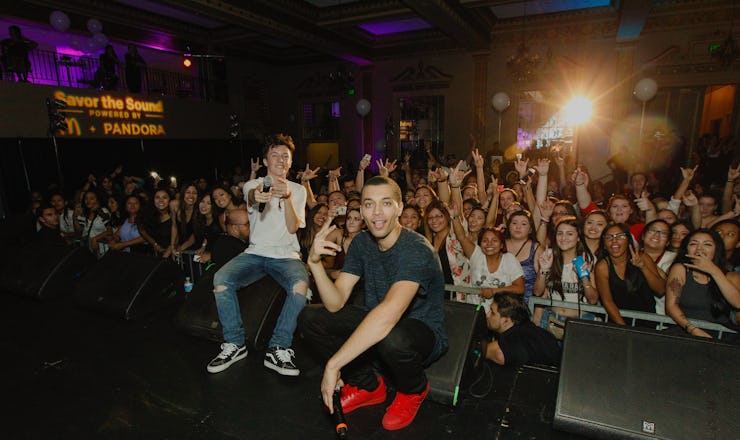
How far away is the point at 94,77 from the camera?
9.84 meters

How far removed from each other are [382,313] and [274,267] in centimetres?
144

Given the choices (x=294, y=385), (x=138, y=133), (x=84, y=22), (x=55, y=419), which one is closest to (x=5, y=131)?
(x=138, y=133)

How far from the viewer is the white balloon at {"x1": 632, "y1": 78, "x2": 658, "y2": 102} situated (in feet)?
29.3

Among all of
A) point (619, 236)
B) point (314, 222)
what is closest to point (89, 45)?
point (314, 222)

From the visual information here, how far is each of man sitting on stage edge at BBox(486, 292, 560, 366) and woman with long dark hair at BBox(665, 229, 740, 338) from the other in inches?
34.4

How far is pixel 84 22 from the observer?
962cm

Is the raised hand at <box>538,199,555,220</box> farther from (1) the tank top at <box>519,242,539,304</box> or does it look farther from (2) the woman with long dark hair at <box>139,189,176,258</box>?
(2) the woman with long dark hair at <box>139,189,176,258</box>

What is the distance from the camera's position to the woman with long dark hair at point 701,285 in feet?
8.52

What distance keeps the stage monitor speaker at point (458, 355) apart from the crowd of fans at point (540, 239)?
41 cm

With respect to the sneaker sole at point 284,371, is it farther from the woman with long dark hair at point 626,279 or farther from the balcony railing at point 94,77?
the balcony railing at point 94,77

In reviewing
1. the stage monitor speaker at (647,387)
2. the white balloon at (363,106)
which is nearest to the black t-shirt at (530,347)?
the stage monitor speaker at (647,387)

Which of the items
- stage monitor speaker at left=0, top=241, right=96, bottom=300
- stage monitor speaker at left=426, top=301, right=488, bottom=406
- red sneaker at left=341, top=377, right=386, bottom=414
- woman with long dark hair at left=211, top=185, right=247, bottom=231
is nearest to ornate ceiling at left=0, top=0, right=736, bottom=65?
woman with long dark hair at left=211, top=185, right=247, bottom=231

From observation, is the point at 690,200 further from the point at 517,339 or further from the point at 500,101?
the point at 500,101

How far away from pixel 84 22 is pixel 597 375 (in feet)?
41.0
